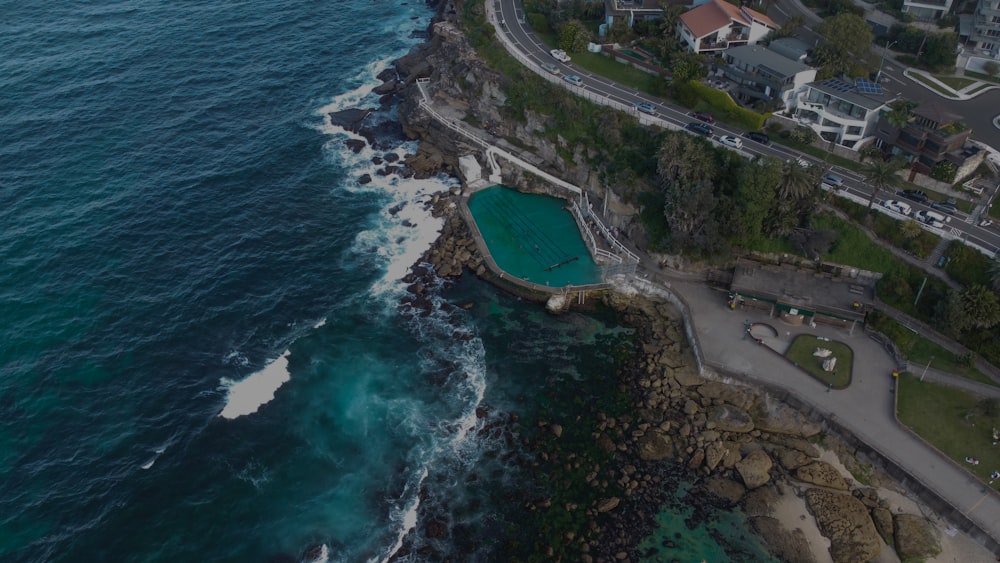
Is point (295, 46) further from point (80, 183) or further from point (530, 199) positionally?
point (530, 199)

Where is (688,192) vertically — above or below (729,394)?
above

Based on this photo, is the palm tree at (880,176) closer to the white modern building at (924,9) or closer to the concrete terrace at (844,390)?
the concrete terrace at (844,390)

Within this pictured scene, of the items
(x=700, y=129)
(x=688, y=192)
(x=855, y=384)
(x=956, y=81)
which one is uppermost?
(x=956, y=81)

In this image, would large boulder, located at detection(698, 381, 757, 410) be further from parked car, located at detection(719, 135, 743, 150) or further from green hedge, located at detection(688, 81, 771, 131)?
green hedge, located at detection(688, 81, 771, 131)

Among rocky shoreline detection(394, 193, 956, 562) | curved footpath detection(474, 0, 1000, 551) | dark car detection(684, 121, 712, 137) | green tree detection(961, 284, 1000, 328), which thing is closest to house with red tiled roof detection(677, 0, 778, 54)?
dark car detection(684, 121, 712, 137)

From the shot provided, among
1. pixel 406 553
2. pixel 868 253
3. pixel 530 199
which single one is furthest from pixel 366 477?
pixel 868 253

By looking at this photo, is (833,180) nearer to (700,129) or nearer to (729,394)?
(700,129)

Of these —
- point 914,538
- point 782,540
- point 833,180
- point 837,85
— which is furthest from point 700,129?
point 914,538
